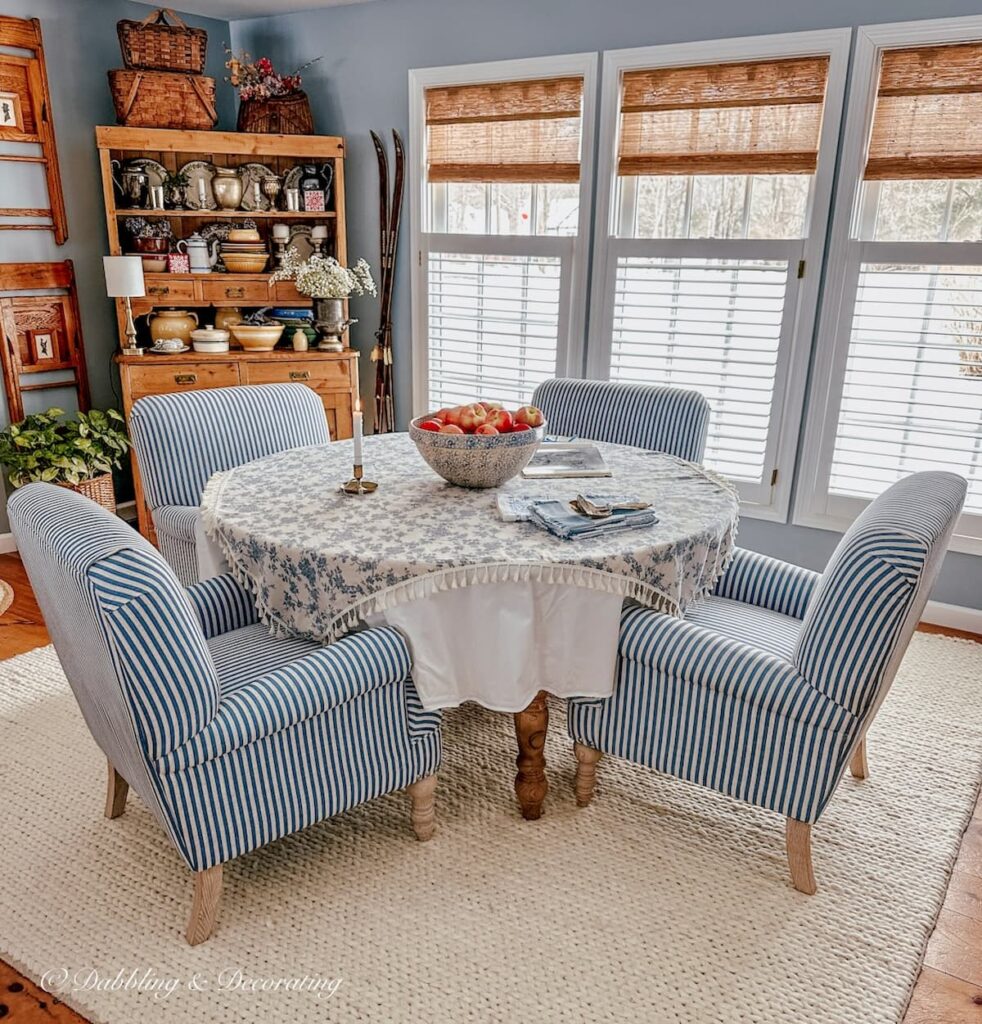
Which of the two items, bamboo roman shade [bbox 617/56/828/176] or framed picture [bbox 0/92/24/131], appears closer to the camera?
bamboo roman shade [bbox 617/56/828/176]

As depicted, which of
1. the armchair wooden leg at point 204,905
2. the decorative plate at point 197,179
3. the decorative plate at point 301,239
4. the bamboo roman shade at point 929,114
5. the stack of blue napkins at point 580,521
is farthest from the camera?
the decorative plate at point 301,239

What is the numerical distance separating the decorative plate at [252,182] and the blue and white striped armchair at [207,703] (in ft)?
9.58

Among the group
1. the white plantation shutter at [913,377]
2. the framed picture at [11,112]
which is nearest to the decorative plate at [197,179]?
the framed picture at [11,112]

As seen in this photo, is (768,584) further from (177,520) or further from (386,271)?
(386,271)

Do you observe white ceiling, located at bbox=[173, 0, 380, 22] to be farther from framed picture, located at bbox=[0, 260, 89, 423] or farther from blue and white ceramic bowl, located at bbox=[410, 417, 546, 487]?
blue and white ceramic bowl, located at bbox=[410, 417, 546, 487]

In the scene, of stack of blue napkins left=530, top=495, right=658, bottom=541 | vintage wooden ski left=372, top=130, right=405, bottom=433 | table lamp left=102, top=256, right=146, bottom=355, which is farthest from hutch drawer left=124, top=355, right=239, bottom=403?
stack of blue napkins left=530, top=495, right=658, bottom=541

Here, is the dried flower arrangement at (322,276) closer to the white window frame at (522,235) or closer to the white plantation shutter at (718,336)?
the white window frame at (522,235)

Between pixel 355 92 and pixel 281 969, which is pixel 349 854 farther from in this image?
pixel 355 92

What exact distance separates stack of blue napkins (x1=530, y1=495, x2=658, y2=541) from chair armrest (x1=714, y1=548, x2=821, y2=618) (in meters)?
0.45

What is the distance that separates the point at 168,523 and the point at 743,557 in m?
1.86

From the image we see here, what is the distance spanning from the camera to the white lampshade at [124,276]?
382cm

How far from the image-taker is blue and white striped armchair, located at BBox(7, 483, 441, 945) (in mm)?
1512

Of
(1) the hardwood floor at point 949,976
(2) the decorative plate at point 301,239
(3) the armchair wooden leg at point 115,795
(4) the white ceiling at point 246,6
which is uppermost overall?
(4) the white ceiling at point 246,6

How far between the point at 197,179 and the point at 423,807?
3.45 m
